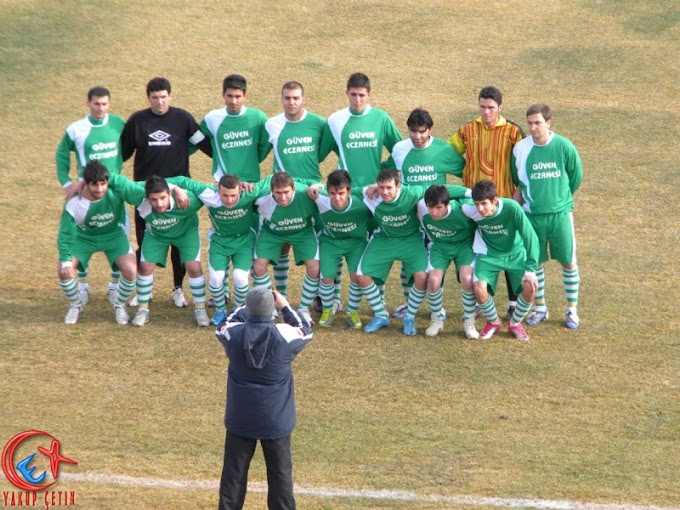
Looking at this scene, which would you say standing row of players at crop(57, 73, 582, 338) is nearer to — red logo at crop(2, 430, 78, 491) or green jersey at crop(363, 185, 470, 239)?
green jersey at crop(363, 185, 470, 239)

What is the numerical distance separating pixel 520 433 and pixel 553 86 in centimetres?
1103

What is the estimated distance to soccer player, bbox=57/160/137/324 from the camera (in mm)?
11914

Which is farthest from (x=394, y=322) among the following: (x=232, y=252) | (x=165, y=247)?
(x=165, y=247)

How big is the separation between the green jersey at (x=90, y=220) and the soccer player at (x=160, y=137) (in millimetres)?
481

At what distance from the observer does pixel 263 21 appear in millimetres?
21969

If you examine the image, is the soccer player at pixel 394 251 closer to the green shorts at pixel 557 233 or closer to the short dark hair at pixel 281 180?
the short dark hair at pixel 281 180

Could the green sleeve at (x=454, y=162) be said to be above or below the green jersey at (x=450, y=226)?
above

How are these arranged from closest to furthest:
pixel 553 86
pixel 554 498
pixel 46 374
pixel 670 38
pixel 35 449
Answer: pixel 554 498
pixel 35 449
pixel 46 374
pixel 553 86
pixel 670 38

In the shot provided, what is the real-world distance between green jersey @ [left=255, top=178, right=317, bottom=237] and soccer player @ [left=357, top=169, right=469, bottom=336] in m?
0.61

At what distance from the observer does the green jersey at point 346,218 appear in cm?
1180

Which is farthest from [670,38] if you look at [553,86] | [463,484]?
[463,484]

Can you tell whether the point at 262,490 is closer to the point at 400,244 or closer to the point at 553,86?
the point at 400,244

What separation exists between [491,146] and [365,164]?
1299 millimetres

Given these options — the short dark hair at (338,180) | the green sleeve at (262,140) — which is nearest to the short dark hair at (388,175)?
the short dark hair at (338,180)
